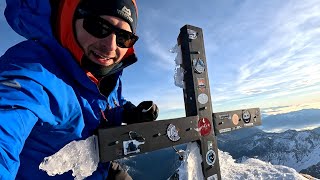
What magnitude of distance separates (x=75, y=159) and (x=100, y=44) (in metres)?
1.25

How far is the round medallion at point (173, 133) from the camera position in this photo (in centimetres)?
399

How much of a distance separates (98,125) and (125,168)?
161 cm

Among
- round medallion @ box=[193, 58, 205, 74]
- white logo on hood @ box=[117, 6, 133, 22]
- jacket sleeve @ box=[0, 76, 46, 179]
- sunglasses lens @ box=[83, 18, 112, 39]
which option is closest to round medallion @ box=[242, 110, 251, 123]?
round medallion @ box=[193, 58, 205, 74]

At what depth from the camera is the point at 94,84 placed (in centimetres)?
322

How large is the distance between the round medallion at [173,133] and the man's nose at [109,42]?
4.56 feet

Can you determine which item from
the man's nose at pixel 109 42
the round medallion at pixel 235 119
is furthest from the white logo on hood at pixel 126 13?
the round medallion at pixel 235 119

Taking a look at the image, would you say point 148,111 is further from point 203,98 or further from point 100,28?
point 100,28

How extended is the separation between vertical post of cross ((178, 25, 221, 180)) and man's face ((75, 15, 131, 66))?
1.66 m

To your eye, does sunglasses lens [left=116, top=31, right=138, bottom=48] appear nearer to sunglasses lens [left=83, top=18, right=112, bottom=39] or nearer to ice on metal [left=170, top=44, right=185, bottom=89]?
sunglasses lens [left=83, top=18, right=112, bottom=39]

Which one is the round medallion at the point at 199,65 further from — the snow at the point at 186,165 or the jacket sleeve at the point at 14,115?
the jacket sleeve at the point at 14,115

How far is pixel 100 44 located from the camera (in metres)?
3.22

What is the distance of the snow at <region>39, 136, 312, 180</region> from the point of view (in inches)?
111

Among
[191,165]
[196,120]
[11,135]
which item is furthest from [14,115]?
[191,165]

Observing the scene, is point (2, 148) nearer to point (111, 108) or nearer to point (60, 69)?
point (60, 69)
